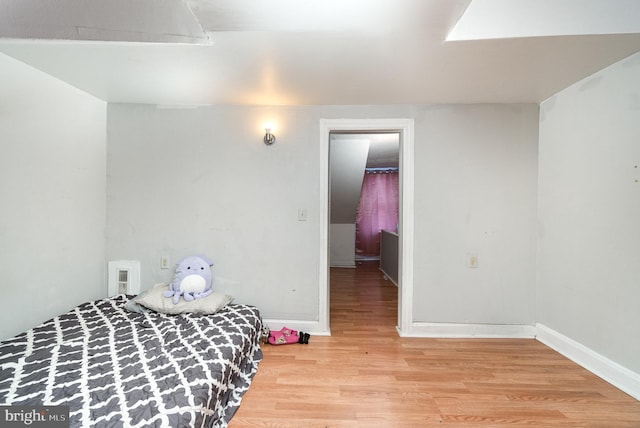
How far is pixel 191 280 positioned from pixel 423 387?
191cm

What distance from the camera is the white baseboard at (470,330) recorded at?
247 centimetres

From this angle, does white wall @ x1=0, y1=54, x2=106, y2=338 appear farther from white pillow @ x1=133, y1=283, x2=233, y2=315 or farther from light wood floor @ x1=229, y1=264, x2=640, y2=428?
light wood floor @ x1=229, y1=264, x2=640, y2=428

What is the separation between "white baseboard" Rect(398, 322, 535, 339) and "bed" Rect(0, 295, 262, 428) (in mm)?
1440

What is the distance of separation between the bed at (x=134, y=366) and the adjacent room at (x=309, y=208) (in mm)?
14

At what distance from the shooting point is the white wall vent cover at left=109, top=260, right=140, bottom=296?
2547mm

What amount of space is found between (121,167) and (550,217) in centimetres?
384

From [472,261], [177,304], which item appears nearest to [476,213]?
[472,261]

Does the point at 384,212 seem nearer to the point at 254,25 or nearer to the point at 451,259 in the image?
the point at 451,259

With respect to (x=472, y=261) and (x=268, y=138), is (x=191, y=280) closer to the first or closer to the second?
(x=268, y=138)

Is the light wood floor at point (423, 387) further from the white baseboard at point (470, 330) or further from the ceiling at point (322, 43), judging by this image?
the ceiling at point (322, 43)

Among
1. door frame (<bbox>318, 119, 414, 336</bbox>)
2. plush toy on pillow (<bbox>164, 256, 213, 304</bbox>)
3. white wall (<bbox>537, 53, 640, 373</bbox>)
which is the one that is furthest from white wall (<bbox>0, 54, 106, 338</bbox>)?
white wall (<bbox>537, 53, 640, 373</bbox>)

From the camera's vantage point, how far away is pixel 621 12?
4.73ft

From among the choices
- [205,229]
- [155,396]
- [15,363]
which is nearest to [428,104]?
[205,229]

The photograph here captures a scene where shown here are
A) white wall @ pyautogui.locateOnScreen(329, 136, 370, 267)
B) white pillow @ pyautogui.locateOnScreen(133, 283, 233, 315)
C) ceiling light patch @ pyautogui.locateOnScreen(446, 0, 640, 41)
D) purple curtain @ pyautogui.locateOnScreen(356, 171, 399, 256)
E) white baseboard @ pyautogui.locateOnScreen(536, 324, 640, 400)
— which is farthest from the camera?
purple curtain @ pyautogui.locateOnScreen(356, 171, 399, 256)
